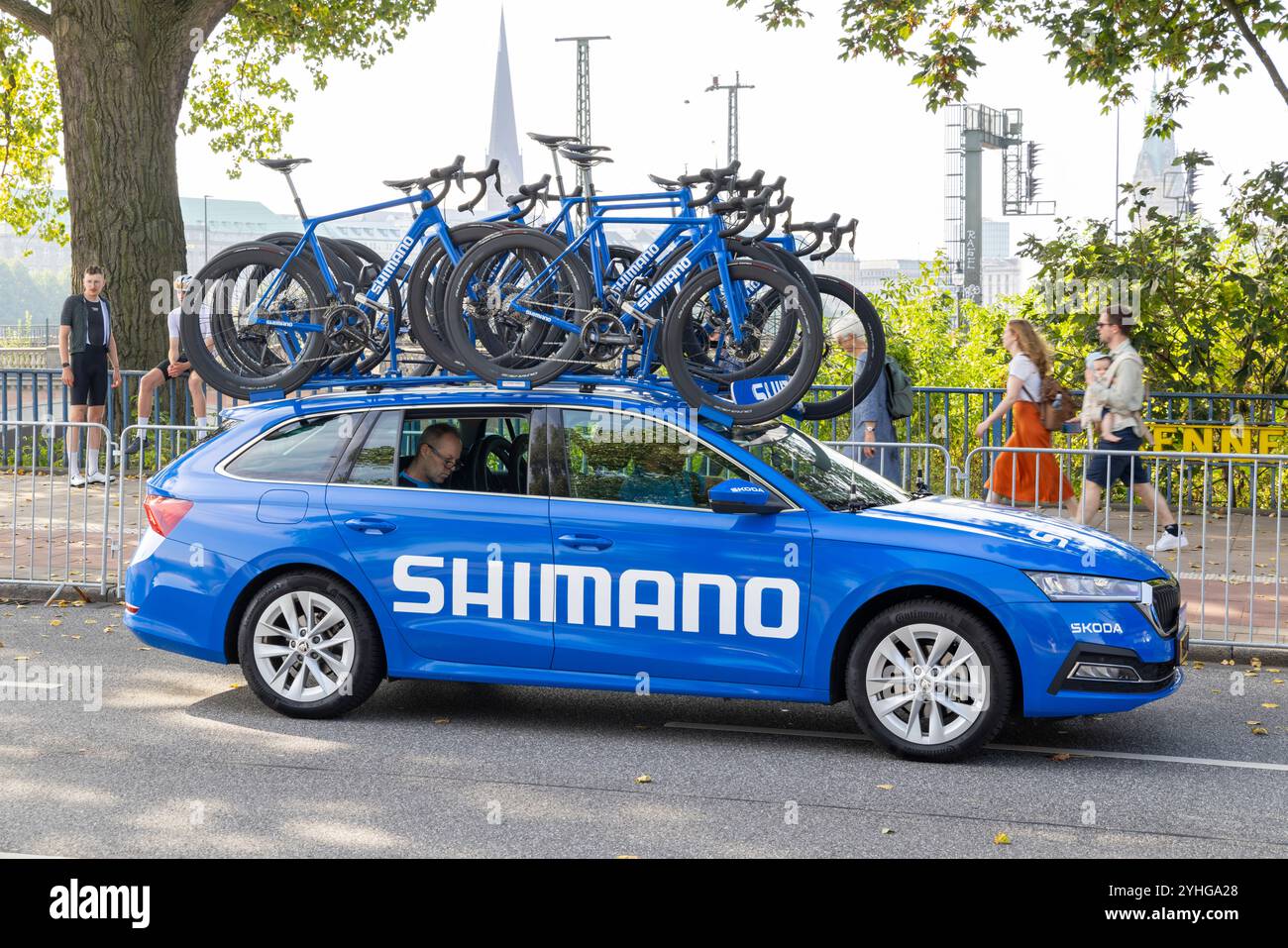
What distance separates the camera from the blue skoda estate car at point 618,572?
629cm

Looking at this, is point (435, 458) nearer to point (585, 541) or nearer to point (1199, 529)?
point (585, 541)

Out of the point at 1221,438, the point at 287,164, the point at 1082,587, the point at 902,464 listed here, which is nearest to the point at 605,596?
the point at 1082,587

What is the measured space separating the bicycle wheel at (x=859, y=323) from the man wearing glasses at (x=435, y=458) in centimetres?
183

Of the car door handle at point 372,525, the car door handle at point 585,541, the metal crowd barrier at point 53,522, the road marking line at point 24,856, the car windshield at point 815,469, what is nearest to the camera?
the road marking line at point 24,856

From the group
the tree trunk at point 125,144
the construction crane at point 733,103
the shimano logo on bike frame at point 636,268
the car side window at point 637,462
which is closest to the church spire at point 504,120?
the construction crane at point 733,103

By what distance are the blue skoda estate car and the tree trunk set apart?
9.79 m

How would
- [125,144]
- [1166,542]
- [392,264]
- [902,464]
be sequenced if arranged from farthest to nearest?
1. [125,144]
2. [902,464]
3. [1166,542]
4. [392,264]

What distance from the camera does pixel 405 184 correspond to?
7809 mm

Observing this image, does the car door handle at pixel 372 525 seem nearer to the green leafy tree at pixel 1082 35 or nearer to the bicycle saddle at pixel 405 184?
the bicycle saddle at pixel 405 184

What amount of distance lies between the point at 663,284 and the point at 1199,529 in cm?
702

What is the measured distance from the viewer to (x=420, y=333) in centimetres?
742

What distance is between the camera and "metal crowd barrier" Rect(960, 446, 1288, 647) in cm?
910

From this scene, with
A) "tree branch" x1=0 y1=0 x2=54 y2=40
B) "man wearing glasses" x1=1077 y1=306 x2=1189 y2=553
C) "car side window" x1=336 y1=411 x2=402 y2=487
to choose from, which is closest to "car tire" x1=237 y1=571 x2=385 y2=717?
"car side window" x1=336 y1=411 x2=402 y2=487

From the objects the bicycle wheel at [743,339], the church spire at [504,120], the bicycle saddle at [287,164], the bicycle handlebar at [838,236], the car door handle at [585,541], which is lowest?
the car door handle at [585,541]
